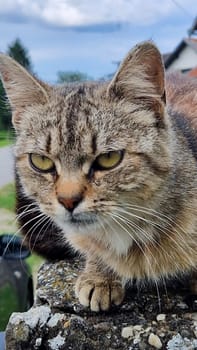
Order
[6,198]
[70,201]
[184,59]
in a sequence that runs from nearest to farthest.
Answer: [70,201] < [6,198] < [184,59]

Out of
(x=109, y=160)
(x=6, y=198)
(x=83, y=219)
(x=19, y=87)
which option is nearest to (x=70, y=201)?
(x=83, y=219)

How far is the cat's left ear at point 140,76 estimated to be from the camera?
5.73 feet

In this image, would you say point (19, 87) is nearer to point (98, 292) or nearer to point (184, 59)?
point (98, 292)

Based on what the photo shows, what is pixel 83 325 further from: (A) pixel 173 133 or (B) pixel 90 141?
(A) pixel 173 133

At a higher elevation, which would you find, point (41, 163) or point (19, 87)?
point (19, 87)

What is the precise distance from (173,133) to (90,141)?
349 mm

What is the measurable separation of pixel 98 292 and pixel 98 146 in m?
Result: 0.50

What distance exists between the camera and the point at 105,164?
68.4 inches

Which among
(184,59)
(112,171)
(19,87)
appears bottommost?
(112,171)

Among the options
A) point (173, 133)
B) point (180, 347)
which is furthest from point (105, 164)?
point (180, 347)

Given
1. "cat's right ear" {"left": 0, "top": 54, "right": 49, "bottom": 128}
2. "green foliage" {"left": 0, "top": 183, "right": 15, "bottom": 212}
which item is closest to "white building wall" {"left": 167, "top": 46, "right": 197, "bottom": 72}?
"green foliage" {"left": 0, "top": 183, "right": 15, "bottom": 212}

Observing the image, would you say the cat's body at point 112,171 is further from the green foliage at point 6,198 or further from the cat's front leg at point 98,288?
the green foliage at point 6,198

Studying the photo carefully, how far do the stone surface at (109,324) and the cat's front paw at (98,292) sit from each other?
0.08 ft

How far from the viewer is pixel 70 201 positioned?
5.39 ft
